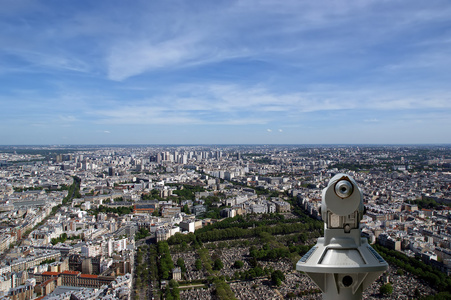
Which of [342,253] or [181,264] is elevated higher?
[342,253]

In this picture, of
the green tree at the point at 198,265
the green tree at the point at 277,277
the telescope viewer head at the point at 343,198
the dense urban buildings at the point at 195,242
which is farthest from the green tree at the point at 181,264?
the telescope viewer head at the point at 343,198

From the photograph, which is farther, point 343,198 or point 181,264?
point 181,264

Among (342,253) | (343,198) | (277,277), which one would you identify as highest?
(343,198)

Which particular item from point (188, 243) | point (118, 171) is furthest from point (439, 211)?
point (118, 171)

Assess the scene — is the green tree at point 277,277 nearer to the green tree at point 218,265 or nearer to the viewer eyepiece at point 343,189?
the green tree at point 218,265

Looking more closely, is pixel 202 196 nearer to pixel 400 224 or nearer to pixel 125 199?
pixel 125 199

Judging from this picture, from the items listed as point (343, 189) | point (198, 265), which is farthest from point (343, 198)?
point (198, 265)

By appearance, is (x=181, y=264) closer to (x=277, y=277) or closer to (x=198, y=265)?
(x=198, y=265)

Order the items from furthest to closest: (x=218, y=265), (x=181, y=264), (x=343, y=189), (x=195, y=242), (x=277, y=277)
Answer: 1. (x=195, y=242)
2. (x=181, y=264)
3. (x=218, y=265)
4. (x=277, y=277)
5. (x=343, y=189)
